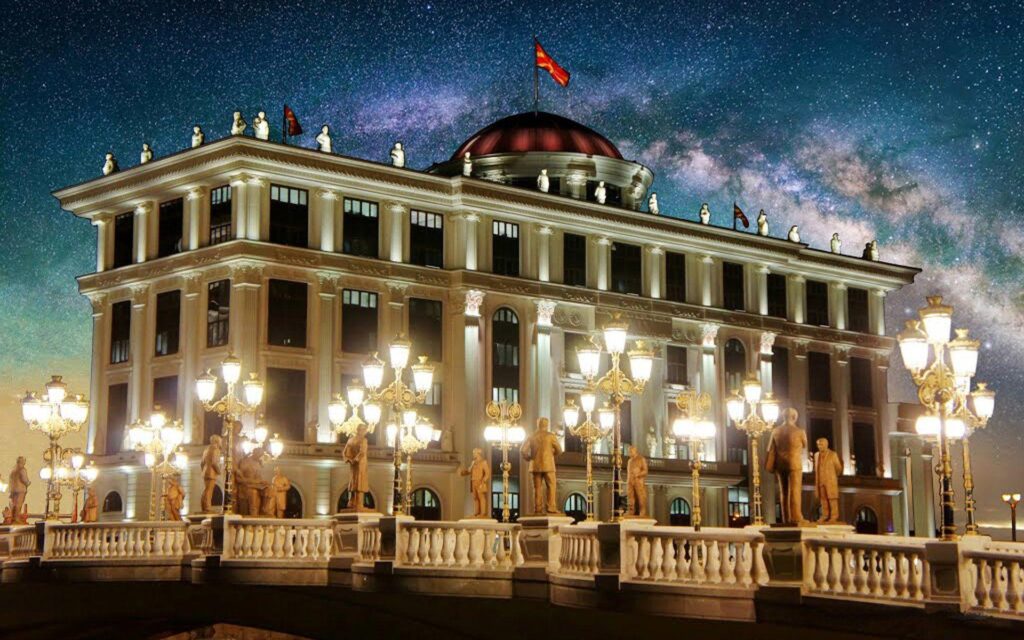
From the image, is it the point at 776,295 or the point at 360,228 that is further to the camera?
the point at 776,295

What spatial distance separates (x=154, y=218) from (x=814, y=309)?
116 feet

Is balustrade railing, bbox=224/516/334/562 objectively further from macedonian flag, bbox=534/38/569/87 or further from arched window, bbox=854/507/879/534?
arched window, bbox=854/507/879/534

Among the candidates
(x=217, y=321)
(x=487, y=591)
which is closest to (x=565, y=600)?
Answer: (x=487, y=591)

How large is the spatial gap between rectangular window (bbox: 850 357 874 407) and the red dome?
17.4 m

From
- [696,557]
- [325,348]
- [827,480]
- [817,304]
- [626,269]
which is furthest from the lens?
[817,304]

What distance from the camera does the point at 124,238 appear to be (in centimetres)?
6147

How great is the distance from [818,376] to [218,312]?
33.9 meters

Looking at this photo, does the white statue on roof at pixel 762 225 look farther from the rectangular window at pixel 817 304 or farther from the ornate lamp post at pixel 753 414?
the ornate lamp post at pixel 753 414

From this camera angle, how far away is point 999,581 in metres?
16.0

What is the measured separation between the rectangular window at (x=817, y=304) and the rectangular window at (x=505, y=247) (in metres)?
20.1

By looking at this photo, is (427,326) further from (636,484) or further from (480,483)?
(636,484)

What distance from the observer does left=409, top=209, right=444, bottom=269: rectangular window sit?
61.1 metres

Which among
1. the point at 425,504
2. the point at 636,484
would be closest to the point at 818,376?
the point at 425,504

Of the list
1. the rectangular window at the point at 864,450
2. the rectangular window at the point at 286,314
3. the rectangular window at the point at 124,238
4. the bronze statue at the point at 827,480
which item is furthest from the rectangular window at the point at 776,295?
the bronze statue at the point at 827,480
